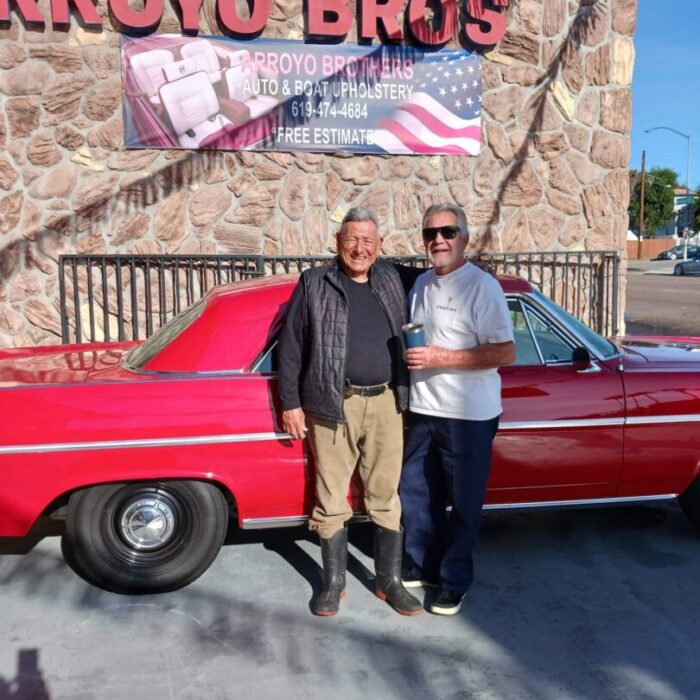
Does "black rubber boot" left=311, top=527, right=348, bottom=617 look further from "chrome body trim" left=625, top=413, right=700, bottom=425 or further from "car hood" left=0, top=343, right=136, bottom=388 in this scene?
"chrome body trim" left=625, top=413, right=700, bottom=425

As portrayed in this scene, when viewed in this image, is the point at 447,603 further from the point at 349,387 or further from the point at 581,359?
the point at 581,359

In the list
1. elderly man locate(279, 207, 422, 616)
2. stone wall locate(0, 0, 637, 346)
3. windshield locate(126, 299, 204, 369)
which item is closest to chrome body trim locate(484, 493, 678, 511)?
elderly man locate(279, 207, 422, 616)

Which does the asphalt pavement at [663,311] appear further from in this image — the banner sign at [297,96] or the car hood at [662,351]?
the car hood at [662,351]

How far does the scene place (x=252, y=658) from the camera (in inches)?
121

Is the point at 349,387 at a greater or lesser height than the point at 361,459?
greater

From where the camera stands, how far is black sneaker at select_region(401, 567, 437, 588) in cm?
366

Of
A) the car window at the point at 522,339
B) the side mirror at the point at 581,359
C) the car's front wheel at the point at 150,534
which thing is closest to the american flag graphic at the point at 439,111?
the car window at the point at 522,339

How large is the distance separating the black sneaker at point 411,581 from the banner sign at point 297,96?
17.0ft

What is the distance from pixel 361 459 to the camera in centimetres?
348

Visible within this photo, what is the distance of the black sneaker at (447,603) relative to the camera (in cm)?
340

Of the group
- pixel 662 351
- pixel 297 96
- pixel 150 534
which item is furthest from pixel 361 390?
pixel 297 96

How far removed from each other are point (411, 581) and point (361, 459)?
0.69 m

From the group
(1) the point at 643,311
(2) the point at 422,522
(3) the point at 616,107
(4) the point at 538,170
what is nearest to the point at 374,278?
(2) the point at 422,522

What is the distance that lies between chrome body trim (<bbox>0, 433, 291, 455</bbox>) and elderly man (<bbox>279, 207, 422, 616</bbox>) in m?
0.21
